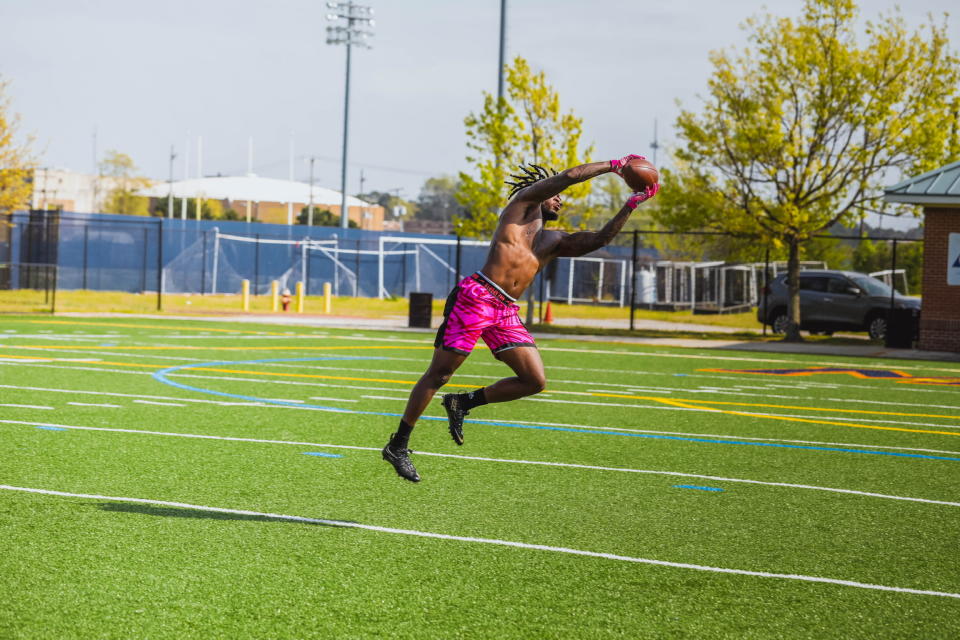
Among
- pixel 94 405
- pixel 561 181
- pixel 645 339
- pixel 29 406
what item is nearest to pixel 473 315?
pixel 561 181

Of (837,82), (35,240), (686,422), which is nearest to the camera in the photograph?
(686,422)

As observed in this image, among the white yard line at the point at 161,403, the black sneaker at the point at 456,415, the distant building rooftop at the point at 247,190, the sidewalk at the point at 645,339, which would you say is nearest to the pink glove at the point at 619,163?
the black sneaker at the point at 456,415

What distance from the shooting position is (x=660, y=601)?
17.9 feet

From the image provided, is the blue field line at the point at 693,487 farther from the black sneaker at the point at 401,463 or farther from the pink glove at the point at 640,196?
the pink glove at the point at 640,196

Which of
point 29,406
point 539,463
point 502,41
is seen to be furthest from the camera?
point 502,41

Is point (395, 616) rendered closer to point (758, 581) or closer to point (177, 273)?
point (758, 581)

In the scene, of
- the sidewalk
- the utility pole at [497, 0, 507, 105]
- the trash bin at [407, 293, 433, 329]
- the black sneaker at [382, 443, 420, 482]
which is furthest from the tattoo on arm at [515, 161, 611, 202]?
the utility pole at [497, 0, 507, 105]

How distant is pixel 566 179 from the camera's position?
6871mm

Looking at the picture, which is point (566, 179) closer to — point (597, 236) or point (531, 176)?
point (597, 236)

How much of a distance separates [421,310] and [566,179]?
81.8 ft

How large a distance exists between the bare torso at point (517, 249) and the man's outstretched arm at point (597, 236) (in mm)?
104

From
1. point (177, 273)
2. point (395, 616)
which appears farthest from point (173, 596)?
point (177, 273)

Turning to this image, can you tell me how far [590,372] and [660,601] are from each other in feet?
42.7

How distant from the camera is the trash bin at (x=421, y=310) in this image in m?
31.6
